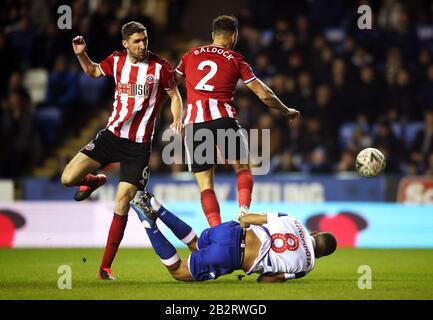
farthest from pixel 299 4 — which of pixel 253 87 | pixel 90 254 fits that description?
pixel 253 87

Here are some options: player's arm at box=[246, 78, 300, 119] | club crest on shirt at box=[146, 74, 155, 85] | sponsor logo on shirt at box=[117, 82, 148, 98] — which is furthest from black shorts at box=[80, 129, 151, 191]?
player's arm at box=[246, 78, 300, 119]

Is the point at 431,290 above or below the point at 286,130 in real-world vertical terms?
below

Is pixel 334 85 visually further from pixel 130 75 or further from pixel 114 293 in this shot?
pixel 114 293

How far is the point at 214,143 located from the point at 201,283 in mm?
1398

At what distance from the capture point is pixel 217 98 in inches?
348

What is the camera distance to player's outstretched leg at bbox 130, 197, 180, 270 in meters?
7.76

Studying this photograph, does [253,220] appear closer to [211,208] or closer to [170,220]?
[170,220]

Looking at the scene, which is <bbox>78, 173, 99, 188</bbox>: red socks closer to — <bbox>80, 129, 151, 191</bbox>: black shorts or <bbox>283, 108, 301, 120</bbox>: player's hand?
<bbox>80, 129, 151, 191</bbox>: black shorts

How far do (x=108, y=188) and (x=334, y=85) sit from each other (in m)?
3.97

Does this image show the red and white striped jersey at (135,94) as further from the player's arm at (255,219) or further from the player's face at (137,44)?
the player's arm at (255,219)

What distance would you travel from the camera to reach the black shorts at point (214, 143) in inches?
344

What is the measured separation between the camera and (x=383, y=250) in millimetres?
11930

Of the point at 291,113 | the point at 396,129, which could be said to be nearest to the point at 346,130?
the point at 396,129

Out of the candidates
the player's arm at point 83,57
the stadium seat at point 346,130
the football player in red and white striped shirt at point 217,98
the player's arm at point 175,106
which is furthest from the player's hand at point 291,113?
the stadium seat at point 346,130
